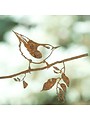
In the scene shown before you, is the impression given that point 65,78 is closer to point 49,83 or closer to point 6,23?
point 49,83

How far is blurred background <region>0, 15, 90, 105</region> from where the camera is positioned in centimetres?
148

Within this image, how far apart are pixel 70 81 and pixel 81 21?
1.39ft

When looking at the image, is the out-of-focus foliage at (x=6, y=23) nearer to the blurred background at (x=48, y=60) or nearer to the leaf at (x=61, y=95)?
the blurred background at (x=48, y=60)

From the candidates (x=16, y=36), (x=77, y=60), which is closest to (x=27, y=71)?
(x=16, y=36)

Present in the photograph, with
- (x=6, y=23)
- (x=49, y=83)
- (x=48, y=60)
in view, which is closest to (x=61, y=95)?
(x=49, y=83)

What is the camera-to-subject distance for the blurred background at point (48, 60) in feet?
4.87

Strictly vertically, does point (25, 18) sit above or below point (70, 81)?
above

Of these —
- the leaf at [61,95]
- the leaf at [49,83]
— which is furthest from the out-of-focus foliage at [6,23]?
the leaf at [61,95]

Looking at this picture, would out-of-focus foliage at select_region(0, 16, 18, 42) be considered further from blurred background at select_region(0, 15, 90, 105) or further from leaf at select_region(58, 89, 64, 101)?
leaf at select_region(58, 89, 64, 101)

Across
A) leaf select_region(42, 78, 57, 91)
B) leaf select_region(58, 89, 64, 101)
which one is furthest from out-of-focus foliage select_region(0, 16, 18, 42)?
leaf select_region(58, 89, 64, 101)

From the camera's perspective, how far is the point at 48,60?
1.48 m
